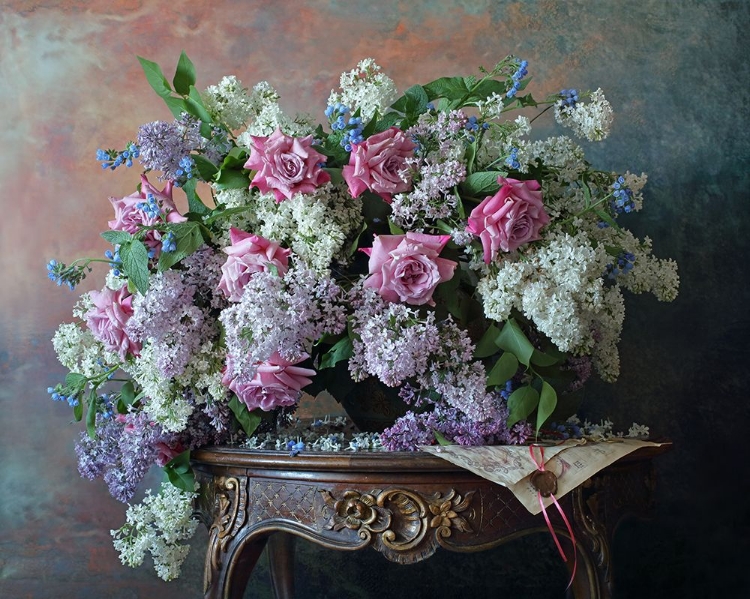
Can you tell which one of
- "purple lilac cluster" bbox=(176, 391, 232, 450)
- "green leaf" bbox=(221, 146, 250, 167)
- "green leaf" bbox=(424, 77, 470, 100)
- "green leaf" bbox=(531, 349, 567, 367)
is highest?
"green leaf" bbox=(424, 77, 470, 100)

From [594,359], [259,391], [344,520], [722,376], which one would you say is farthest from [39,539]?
[722,376]

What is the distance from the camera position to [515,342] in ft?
4.18

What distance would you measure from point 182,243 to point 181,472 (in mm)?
403

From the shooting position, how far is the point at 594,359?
1547mm

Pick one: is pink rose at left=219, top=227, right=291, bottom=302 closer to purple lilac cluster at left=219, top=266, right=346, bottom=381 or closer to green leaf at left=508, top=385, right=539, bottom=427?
purple lilac cluster at left=219, top=266, right=346, bottom=381

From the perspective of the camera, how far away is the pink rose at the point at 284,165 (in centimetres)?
128

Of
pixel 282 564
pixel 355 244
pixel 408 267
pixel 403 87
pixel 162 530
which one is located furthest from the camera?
pixel 403 87

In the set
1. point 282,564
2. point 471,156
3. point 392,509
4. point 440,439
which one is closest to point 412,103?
point 471,156

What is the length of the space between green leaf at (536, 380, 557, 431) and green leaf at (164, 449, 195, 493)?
1.96 ft

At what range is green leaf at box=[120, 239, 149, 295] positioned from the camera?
1.27 m

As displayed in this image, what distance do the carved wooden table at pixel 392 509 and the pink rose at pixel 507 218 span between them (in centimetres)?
35

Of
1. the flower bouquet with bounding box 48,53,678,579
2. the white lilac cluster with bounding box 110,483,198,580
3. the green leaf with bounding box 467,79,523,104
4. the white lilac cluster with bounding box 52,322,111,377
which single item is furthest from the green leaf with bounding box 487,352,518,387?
the white lilac cluster with bounding box 52,322,111,377

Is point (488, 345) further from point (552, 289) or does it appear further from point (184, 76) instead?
point (184, 76)

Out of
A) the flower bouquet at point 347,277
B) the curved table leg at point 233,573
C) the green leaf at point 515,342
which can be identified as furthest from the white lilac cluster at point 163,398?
the green leaf at point 515,342
